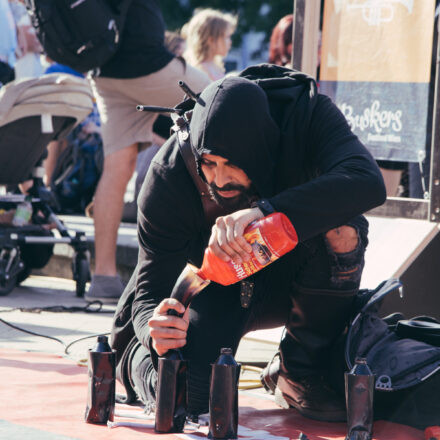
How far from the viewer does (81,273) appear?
523 cm

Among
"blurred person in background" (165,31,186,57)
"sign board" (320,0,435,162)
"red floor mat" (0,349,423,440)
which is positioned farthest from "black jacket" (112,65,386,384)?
"blurred person in background" (165,31,186,57)

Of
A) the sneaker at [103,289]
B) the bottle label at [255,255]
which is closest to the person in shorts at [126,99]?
the sneaker at [103,289]

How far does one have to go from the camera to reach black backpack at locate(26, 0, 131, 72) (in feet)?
15.1

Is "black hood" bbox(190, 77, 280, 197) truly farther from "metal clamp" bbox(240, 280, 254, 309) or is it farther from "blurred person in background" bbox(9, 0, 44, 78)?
"blurred person in background" bbox(9, 0, 44, 78)

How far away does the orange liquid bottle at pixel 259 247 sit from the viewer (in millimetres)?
2207

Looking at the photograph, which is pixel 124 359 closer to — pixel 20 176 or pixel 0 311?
pixel 0 311

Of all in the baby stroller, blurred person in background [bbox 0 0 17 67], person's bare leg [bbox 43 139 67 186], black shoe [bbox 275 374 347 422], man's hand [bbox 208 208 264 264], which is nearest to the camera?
man's hand [bbox 208 208 264 264]

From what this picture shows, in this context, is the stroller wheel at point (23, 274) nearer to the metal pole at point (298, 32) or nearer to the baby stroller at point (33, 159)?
the baby stroller at point (33, 159)

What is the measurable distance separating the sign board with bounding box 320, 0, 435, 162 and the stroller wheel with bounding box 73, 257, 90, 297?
179cm

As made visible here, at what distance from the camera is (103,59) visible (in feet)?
15.2

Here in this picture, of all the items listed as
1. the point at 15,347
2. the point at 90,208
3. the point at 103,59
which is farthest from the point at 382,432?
the point at 90,208

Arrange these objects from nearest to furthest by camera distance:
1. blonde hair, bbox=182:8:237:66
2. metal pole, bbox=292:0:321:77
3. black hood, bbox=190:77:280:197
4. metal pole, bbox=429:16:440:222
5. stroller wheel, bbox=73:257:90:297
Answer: black hood, bbox=190:77:280:197, metal pole, bbox=429:16:440:222, metal pole, bbox=292:0:321:77, stroller wheel, bbox=73:257:90:297, blonde hair, bbox=182:8:237:66

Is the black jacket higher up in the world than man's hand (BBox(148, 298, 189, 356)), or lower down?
higher up

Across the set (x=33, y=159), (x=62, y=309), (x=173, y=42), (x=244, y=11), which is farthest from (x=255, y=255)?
(x=244, y=11)
